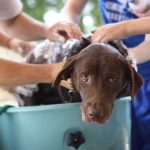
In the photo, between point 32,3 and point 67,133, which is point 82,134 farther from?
point 32,3

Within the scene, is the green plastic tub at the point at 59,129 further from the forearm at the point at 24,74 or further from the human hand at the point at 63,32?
the human hand at the point at 63,32

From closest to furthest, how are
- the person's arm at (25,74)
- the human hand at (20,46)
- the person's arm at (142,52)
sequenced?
the person's arm at (25,74) < the person's arm at (142,52) < the human hand at (20,46)

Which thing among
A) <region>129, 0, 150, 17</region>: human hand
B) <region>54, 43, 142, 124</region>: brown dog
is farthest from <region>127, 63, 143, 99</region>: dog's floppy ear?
<region>129, 0, 150, 17</region>: human hand

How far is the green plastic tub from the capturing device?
25.1 inches

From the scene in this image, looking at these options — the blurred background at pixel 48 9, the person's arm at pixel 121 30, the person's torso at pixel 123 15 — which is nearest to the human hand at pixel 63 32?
the person's arm at pixel 121 30

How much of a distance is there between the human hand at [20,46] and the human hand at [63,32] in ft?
0.51

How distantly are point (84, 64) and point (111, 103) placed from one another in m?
0.07

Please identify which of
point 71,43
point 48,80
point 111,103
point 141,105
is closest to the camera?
point 111,103

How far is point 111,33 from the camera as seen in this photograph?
2.34 feet

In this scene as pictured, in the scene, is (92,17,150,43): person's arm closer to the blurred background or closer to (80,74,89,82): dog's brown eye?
(80,74,89,82): dog's brown eye

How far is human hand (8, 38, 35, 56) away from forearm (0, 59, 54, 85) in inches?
13.4

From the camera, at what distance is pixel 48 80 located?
2.28 ft

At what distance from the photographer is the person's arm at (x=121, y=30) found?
71cm

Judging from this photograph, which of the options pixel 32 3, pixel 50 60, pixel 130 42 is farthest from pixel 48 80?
pixel 32 3
